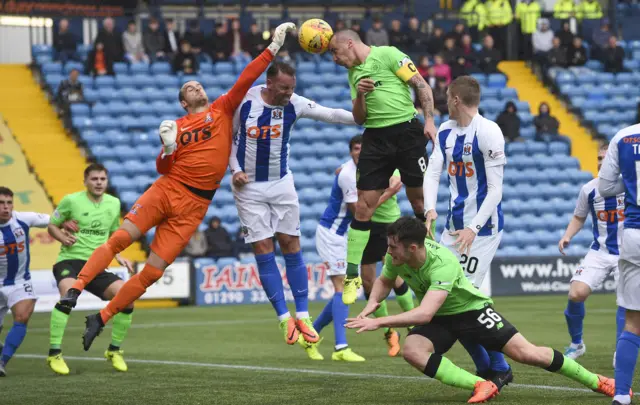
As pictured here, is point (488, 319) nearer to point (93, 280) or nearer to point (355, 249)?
point (355, 249)

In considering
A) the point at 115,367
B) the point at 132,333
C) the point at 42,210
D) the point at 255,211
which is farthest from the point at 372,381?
the point at 42,210

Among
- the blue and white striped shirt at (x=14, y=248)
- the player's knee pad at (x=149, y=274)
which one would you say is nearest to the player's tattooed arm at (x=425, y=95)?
the player's knee pad at (x=149, y=274)

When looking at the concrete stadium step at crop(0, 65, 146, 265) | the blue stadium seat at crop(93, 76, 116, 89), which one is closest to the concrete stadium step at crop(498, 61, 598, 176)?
the blue stadium seat at crop(93, 76, 116, 89)

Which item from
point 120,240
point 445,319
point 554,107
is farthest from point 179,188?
point 554,107

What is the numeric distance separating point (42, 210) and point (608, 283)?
1186cm

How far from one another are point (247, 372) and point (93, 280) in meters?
2.13

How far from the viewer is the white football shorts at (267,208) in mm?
10516

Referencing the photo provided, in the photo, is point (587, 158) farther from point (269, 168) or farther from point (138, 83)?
point (269, 168)

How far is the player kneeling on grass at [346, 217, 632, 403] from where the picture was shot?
7895 millimetres

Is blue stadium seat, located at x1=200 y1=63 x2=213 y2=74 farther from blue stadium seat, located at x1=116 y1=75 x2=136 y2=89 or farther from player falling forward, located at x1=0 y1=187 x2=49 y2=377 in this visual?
player falling forward, located at x1=0 y1=187 x2=49 y2=377

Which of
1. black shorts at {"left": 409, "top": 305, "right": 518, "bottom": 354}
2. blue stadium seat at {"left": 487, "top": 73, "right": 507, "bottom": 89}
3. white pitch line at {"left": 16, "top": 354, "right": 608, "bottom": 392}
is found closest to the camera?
black shorts at {"left": 409, "top": 305, "right": 518, "bottom": 354}

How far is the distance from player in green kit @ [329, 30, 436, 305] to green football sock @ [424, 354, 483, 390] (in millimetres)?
2130

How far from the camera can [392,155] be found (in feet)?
33.2

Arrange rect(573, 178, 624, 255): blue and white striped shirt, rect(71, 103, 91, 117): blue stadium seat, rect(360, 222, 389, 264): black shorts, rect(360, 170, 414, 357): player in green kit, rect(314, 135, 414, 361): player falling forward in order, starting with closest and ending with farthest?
rect(573, 178, 624, 255): blue and white striped shirt < rect(314, 135, 414, 361): player falling forward < rect(360, 170, 414, 357): player in green kit < rect(360, 222, 389, 264): black shorts < rect(71, 103, 91, 117): blue stadium seat
